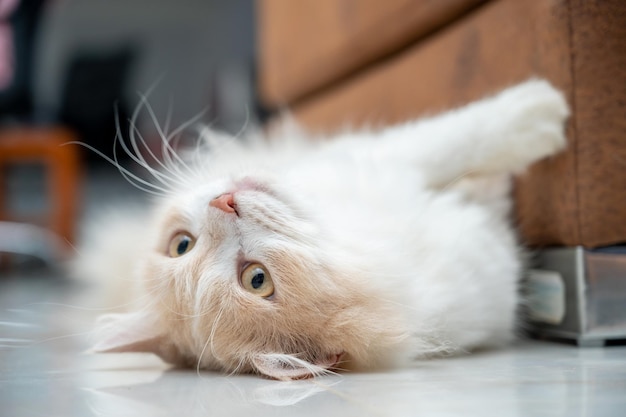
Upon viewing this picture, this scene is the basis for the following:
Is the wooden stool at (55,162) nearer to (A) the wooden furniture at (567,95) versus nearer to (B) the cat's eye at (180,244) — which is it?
(A) the wooden furniture at (567,95)

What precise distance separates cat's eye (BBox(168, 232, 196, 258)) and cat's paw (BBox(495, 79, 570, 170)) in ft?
2.03

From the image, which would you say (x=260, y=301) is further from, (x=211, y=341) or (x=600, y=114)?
(x=600, y=114)

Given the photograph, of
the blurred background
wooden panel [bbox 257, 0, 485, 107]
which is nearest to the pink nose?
wooden panel [bbox 257, 0, 485, 107]

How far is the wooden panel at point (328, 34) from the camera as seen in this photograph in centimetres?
172

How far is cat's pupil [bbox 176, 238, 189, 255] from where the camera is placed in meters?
1.22

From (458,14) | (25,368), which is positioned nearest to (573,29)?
(458,14)

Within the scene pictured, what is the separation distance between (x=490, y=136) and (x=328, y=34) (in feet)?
3.78

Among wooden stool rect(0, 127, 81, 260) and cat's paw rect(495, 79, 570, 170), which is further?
wooden stool rect(0, 127, 81, 260)

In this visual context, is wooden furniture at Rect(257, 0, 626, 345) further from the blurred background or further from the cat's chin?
the blurred background

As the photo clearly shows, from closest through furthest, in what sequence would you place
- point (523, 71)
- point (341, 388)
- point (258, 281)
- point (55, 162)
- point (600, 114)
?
1. point (341, 388)
2. point (258, 281)
3. point (600, 114)
4. point (523, 71)
5. point (55, 162)

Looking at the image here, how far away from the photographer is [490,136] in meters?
1.32

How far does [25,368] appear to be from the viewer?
1162 millimetres

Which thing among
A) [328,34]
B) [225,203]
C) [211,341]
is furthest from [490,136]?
[328,34]

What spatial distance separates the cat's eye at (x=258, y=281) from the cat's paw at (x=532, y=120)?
552 millimetres
